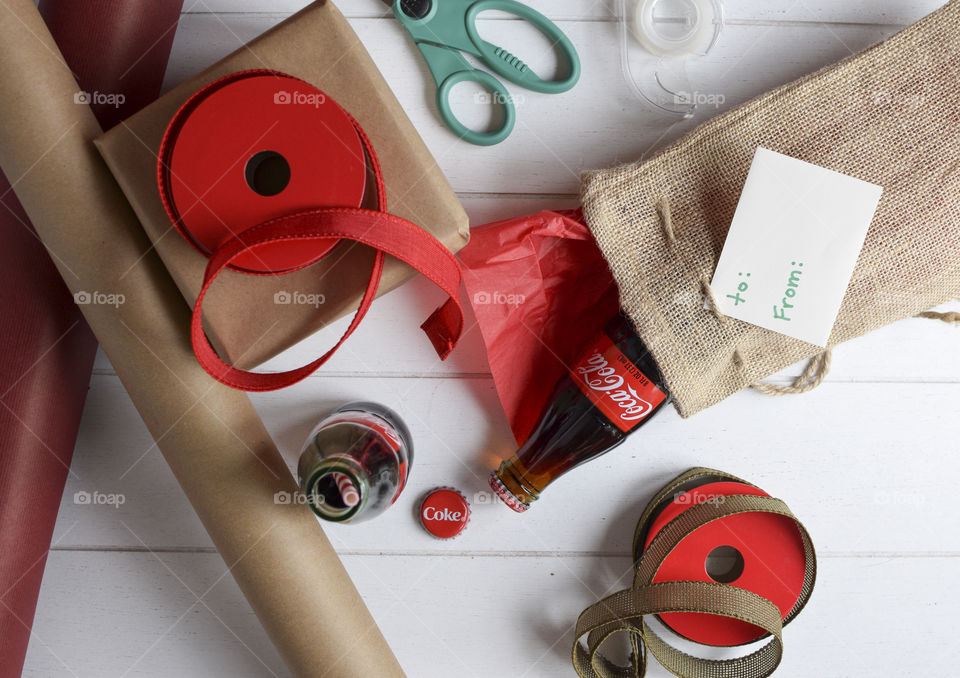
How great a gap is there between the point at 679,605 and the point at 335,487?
39cm

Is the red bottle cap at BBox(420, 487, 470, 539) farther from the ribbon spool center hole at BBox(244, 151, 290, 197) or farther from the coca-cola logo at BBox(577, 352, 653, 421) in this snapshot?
the ribbon spool center hole at BBox(244, 151, 290, 197)

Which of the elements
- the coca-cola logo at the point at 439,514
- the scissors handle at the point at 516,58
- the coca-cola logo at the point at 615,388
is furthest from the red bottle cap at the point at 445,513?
the scissors handle at the point at 516,58

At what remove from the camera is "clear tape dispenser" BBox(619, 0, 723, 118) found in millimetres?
814

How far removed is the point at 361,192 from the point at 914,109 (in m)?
0.59

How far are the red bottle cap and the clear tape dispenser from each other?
54 centimetres

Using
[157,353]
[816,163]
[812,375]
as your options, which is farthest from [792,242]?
[157,353]

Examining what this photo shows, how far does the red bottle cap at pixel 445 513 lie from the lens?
31.5 inches

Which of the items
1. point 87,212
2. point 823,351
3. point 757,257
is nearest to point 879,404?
point 823,351

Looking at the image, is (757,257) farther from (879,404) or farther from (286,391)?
(286,391)

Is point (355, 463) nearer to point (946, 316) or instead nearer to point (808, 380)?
point (808, 380)

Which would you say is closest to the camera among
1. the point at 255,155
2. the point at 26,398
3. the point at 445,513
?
the point at 255,155

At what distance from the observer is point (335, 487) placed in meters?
0.60

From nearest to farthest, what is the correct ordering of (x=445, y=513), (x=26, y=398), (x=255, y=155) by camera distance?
(x=255, y=155)
(x=26, y=398)
(x=445, y=513)

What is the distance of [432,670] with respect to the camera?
820 mm
